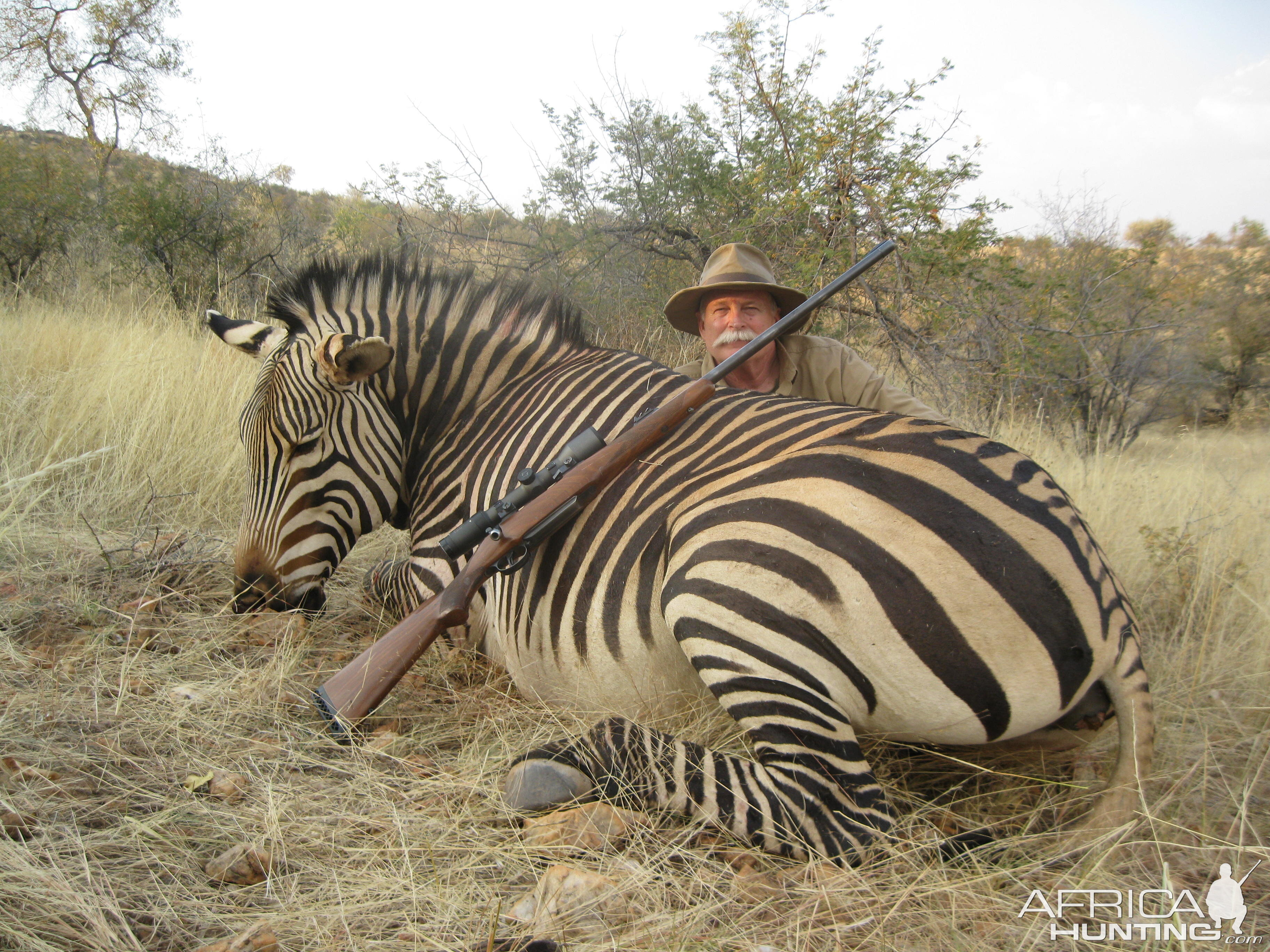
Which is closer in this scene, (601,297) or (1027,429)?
(1027,429)

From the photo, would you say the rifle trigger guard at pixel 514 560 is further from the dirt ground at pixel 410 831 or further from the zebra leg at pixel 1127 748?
the zebra leg at pixel 1127 748

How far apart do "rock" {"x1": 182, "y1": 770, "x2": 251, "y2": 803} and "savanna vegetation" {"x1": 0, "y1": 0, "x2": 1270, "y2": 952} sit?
0.4 inches


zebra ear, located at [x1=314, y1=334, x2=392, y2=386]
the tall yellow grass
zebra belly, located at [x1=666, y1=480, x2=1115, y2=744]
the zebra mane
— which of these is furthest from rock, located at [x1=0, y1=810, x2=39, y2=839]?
the tall yellow grass

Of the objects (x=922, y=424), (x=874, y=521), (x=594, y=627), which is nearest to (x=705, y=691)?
(x=594, y=627)

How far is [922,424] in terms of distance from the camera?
2.18 meters

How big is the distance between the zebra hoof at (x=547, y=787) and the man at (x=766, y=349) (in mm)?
2637

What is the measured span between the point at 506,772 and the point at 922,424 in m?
1.69

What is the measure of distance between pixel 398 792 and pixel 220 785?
51cm

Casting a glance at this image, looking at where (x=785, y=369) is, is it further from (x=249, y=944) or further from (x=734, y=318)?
(x=249, y=944)

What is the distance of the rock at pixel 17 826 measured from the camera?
1.78 metres

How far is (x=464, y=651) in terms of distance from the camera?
301cm

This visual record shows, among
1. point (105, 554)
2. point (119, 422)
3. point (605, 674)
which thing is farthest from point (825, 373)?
point (119, 422)

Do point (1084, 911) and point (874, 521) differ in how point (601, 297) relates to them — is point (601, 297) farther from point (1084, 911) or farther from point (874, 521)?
point (1084, 911)

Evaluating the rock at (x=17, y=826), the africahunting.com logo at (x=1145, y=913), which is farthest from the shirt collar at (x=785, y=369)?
the rock at (x=17, y=826)
